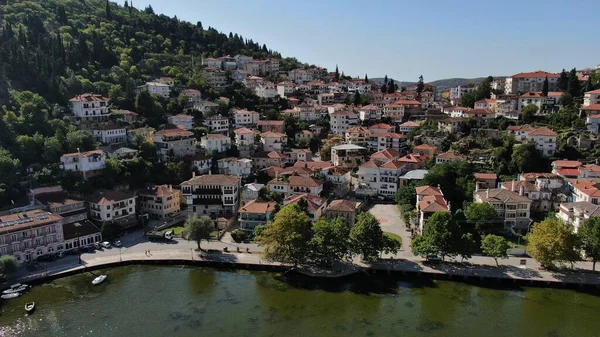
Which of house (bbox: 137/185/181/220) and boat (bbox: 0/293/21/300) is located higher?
house (bbox: 137/185/181/220)

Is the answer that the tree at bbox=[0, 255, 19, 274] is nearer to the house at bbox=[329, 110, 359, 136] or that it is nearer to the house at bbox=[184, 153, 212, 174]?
the house at bbox=[184, 153, 212, 174]

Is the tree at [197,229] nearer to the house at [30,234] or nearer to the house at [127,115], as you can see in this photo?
the house at [30,234]

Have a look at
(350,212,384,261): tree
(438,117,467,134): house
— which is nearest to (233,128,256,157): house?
(438,117,467,134): house

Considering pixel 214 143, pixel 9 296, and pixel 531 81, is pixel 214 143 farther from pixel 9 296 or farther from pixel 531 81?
pixel 531 81

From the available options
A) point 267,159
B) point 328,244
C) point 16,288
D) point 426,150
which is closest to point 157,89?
point 267,159

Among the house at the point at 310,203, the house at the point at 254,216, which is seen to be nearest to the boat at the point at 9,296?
the house at the point at 254,216
